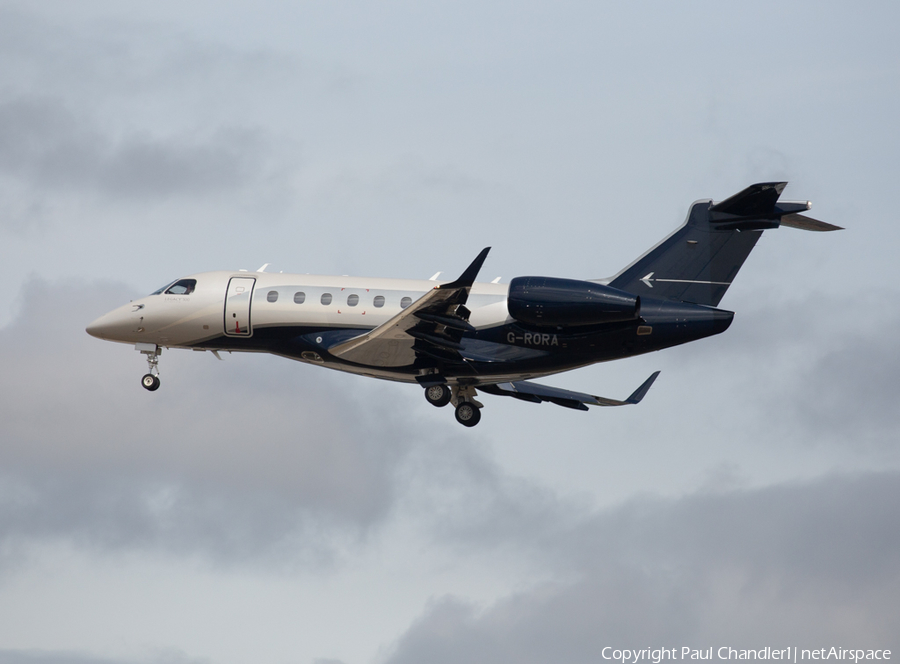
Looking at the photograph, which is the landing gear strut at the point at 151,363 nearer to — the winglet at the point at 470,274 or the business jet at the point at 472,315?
the business jet at the point at 472,315

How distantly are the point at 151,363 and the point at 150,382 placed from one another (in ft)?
1.99

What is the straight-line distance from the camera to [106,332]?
39.6 m

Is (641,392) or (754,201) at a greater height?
(754,201)

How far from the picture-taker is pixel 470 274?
32125 mm

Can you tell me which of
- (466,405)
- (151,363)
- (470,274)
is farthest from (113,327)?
(470,274)

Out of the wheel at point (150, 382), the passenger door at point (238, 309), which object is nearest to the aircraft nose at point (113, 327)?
the wheel at point (150, 382)

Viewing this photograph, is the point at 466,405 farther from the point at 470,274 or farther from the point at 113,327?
the point at 113,327

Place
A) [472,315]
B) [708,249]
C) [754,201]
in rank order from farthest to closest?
1. [472,315]
2. [708,249]
3. [754,201]

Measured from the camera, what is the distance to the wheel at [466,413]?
125 ft

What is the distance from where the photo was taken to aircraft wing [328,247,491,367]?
33312 mm

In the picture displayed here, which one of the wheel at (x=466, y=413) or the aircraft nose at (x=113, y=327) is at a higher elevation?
the aircraft nose at (x=113, y=327)

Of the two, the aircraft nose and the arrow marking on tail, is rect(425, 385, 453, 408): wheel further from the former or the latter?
the aircraft nose

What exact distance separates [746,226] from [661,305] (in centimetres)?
333

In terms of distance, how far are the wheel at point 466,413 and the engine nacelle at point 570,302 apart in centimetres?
544
